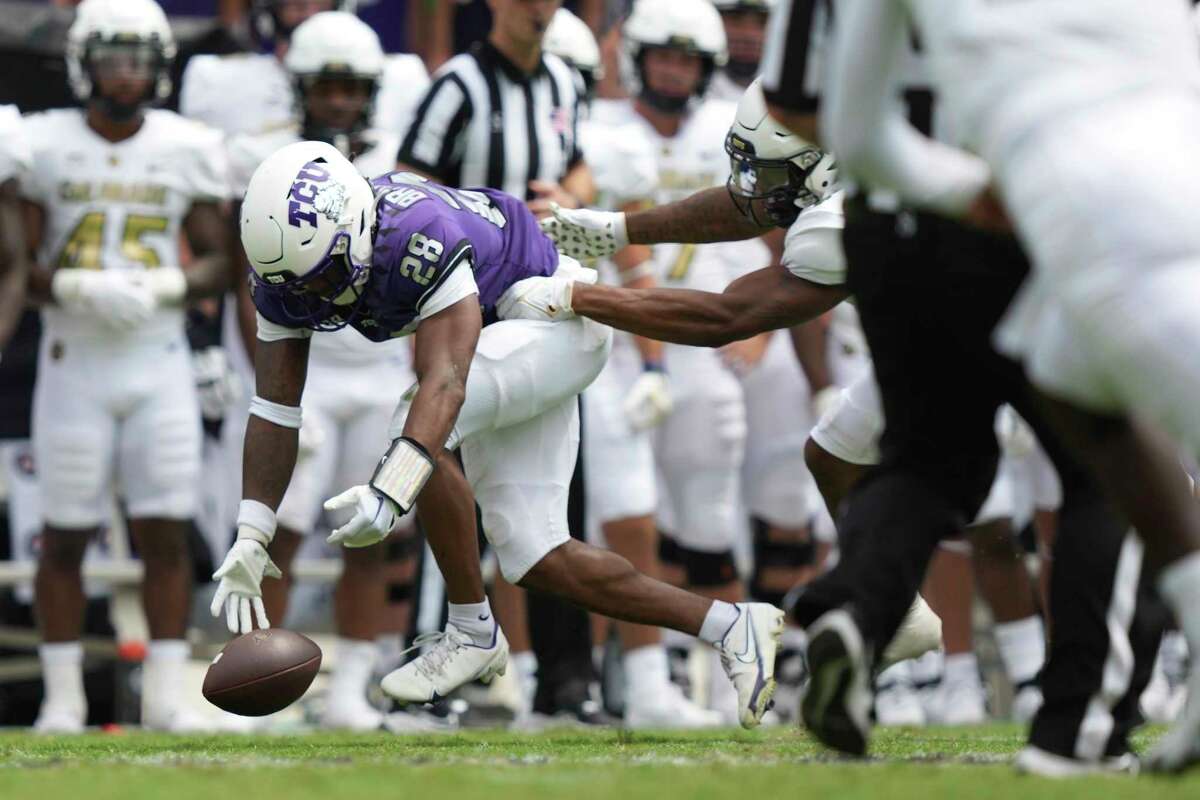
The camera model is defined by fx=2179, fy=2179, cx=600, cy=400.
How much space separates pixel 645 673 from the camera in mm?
6730

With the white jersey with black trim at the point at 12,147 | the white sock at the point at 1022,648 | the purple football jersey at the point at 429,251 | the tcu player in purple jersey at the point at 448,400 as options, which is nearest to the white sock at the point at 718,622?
the tcu player in purple jersey at the point at 448,400

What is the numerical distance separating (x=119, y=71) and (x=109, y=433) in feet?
3.73

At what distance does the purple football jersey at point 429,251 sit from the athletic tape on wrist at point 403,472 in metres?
0.40

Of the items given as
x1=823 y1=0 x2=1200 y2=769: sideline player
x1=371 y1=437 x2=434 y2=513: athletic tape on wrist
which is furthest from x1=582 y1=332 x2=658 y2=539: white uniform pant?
x1=823 y1=0 x2=1200 y2=769: sideline player

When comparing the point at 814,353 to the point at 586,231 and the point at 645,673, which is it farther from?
the point at 586,231

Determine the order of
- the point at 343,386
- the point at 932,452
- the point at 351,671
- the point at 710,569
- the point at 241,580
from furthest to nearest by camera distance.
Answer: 1. the point at 710,569
2. the point at 343,386
3. the point at 351,671
4. the point at 241,580
5. the point at 932,452

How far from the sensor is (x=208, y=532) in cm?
786

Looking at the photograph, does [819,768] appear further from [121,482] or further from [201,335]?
[201,335]

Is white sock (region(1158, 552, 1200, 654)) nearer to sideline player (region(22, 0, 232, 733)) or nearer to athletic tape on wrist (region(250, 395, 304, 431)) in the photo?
athletic tape on wrist (region(250, 395, 304, 431))

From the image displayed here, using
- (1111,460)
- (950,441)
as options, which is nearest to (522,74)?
(950,441)

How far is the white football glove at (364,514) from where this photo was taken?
4.29 meters

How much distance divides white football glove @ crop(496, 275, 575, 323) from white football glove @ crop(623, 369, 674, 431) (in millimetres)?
1702

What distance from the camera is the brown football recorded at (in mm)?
4555

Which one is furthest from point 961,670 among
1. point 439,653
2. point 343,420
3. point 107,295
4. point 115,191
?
point 115,191
